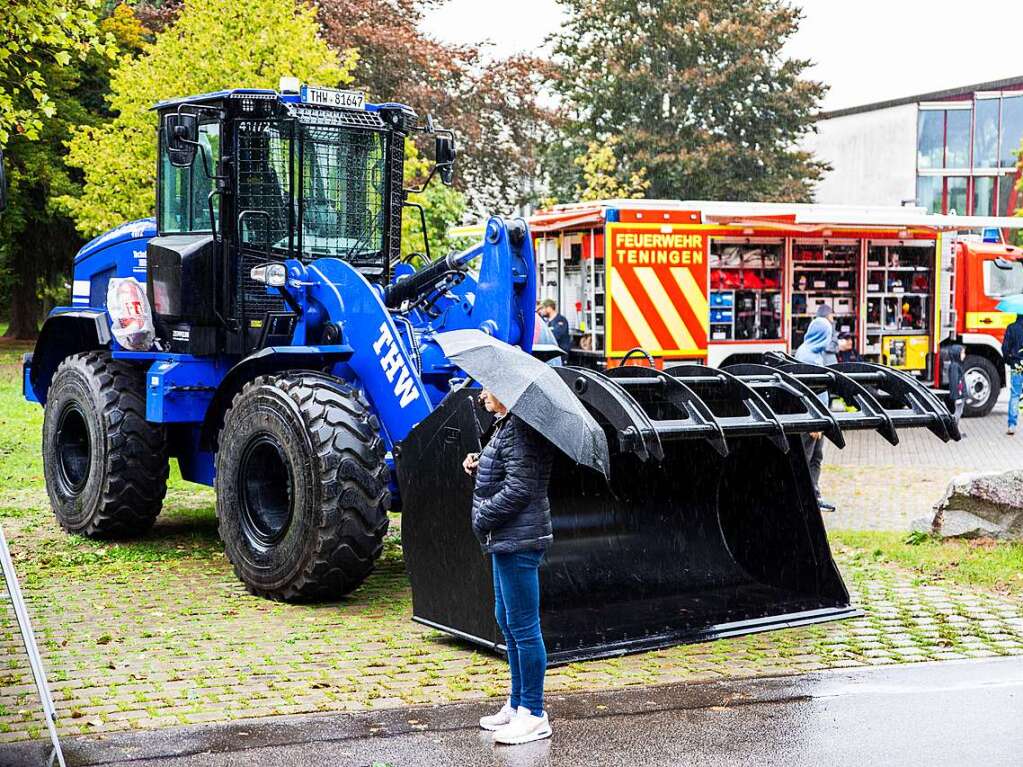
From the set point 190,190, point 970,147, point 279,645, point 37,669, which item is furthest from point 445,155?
point 970,147

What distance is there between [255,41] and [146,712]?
16.4m

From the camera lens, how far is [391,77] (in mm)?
32406

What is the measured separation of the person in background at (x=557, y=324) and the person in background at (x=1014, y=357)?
263 inches

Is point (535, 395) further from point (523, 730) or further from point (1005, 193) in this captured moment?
point (1005, 193)

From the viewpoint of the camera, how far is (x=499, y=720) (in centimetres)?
616

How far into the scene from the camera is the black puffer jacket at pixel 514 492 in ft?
20.0

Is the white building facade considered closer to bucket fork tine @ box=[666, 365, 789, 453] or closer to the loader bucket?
the loader bucket

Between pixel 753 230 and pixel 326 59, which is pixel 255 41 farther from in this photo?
pixel 753 230

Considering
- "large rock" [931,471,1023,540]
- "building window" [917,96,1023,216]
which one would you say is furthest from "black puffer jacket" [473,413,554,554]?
"building window" [917,96,1023,216]

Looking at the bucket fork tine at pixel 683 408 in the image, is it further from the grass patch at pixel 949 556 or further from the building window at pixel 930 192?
the building window at pixel 930 192

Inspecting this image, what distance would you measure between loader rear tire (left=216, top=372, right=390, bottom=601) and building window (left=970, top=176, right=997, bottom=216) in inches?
1867

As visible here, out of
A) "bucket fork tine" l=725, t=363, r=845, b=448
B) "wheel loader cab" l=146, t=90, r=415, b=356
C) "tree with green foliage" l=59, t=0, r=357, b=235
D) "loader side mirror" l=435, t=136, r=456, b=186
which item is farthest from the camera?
"tree with green foliage" l=59, t=0, r=357, b=235

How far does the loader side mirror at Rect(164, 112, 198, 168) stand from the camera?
9227mm

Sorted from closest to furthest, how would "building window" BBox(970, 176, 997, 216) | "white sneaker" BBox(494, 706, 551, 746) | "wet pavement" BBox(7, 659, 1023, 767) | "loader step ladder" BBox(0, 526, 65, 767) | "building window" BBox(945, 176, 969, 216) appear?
1. "loader step ladder" BBox(0, 526, 65, 767)
2. "wet pavement" BBox(7, 659, 1023, 767)
3. "white sneaker" BBox(494, 706, 551, 746)
4. "building window" BBox(945, 176, 969, 216)
5. "building window" BBox(970, 176, 997, 216)
